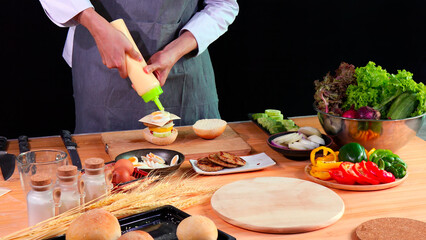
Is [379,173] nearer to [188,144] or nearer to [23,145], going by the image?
[188,144]

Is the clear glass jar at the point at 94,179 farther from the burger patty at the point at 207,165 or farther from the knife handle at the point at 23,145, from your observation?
the knife handle at the point at 23,145

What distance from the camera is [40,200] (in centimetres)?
136

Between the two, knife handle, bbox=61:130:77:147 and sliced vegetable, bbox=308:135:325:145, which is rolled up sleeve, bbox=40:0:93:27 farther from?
sliced vegetable, bbox=308:135:325:145

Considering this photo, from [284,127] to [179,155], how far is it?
545 mm

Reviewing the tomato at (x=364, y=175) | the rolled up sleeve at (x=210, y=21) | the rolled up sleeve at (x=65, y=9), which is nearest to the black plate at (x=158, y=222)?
the tomato at (x=364, y=175)

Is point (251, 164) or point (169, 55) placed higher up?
point (169, 55)

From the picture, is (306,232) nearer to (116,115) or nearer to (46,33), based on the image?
(116,115)

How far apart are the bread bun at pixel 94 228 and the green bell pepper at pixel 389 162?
0.99 m

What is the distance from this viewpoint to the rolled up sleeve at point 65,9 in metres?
2.27

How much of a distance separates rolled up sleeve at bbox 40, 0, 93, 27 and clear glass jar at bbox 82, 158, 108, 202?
1.02 meters

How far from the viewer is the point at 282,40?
13.8 feet

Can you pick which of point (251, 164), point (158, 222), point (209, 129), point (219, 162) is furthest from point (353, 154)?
point (158, 222)

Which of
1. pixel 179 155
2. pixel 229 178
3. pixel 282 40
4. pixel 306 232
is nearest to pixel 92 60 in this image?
pixel 179 155

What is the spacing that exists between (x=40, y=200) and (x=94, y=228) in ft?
0.76
